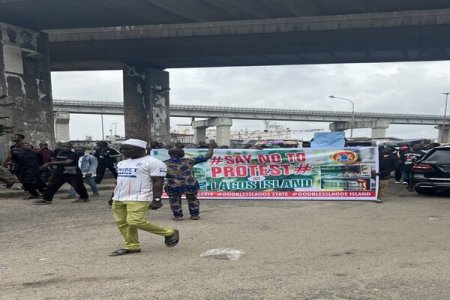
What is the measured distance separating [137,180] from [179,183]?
2744mm

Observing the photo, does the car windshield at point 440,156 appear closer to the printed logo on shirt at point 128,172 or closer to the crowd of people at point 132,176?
the crowd of people at point 132,176

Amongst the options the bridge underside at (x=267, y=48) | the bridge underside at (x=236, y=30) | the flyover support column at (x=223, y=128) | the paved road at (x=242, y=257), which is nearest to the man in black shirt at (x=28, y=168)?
the paved road at (x=242, y=257)

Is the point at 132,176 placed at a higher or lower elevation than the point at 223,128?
higher

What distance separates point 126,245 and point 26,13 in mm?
15529

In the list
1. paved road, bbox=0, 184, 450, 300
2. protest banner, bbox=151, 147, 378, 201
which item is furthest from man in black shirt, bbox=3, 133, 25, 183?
protest banner, bbox=151, 147, 378, 201

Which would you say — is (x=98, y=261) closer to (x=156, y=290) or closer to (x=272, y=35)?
(x=156, y=290)

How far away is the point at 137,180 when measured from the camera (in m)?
6.02

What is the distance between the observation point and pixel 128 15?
63.5ft

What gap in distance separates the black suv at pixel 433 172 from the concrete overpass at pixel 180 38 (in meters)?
8.19

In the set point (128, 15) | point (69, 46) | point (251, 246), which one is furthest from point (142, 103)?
point (251, 246)

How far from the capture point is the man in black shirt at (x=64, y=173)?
11062mm

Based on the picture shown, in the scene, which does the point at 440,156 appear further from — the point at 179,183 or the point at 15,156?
the point at 15,156

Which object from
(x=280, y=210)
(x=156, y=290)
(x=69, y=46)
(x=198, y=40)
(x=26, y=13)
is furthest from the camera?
(x=69, y=46)

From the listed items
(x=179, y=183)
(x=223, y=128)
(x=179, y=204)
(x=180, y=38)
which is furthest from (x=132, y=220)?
(x=223, y=128)
